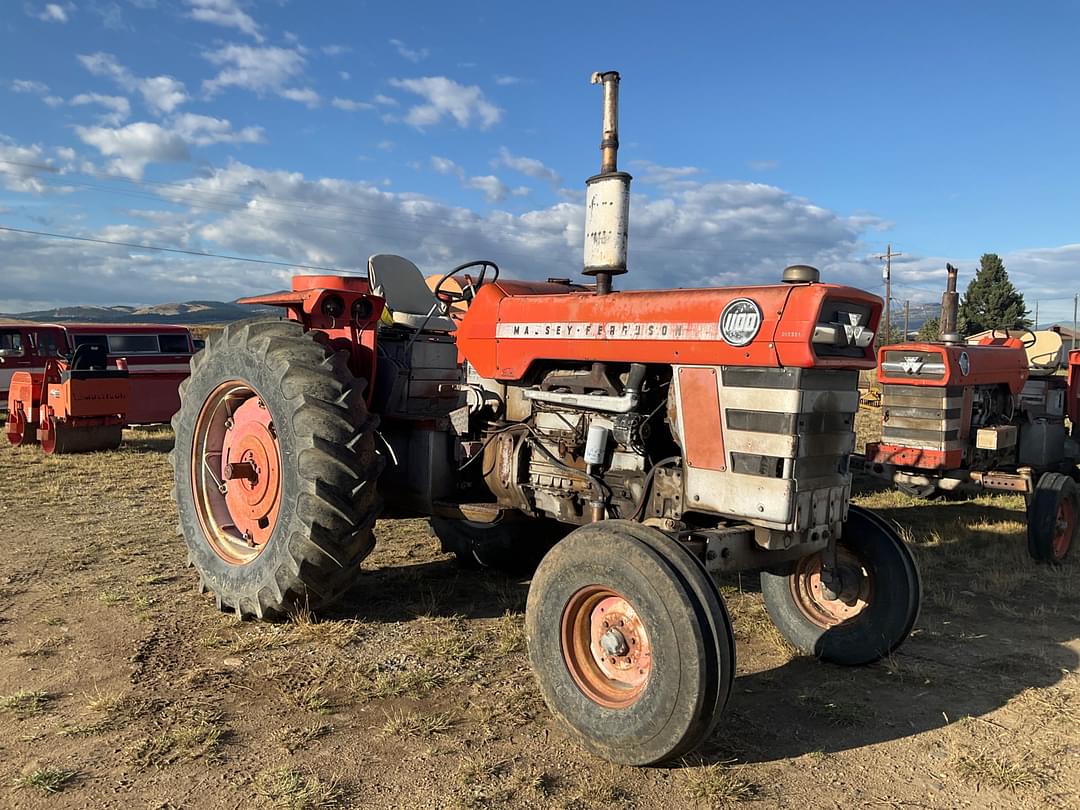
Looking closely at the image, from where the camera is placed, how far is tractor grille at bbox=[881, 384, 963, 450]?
6816 millimetres

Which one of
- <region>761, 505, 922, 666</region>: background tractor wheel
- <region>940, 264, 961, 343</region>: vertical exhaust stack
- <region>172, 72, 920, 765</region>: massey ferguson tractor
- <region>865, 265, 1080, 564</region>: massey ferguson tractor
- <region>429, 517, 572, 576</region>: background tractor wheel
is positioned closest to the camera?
<region>172, 72, 920, 765</region>: massey ferguson tractor

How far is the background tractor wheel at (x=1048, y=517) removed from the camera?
5.98 meters

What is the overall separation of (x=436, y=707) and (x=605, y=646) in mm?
832

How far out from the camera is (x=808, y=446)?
318 cm

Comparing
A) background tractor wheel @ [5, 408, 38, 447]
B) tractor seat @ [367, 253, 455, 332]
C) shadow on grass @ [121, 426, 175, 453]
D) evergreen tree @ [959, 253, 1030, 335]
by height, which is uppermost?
evergreen tree @ [959, 253, 1030, 335]

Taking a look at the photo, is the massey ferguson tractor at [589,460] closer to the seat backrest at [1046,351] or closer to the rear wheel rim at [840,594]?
the rear wheel rim at [840,594]

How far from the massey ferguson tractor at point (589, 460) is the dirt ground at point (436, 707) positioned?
234 millimetres

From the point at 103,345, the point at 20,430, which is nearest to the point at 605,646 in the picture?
the point at 20,430

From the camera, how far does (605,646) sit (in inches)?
120

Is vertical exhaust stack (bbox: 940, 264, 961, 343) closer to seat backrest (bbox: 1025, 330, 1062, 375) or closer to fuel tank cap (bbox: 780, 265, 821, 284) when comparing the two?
seat backrest (bbox: 1025, 330, 1062, 375)

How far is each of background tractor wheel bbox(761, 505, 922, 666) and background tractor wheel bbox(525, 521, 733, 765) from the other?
1.42m

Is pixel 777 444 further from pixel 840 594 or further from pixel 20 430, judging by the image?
pixel 20 430

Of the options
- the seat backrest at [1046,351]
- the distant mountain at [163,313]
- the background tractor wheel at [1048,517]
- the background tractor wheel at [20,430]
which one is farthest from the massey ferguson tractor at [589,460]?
the distant mountain at [163,313]

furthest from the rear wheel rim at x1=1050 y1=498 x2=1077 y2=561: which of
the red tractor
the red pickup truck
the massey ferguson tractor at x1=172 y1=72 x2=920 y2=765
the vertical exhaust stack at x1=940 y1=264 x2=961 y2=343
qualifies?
the red pickup truck
